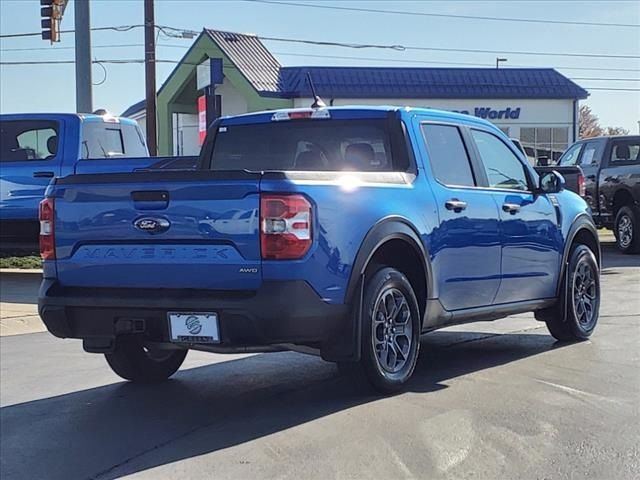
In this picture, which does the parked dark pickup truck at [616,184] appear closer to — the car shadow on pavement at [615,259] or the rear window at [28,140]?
the car shadow on pavement at [615,259]

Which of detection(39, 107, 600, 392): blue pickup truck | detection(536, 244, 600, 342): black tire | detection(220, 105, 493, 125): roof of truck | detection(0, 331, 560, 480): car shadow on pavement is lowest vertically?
detection(0, 331, 560, 480): car shadow on pavement

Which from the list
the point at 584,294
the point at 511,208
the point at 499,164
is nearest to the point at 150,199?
the point at 511,208

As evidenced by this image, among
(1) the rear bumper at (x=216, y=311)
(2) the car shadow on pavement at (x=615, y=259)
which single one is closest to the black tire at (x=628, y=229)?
(2) the car shadow on pavement at (x=615, y=259)

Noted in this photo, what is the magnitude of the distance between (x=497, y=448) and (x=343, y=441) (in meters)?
0.83

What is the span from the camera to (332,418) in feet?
18.4

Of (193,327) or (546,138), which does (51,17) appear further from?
(546,138)

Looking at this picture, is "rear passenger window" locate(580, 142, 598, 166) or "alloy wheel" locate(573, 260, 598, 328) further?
"rear passenger window" locate(580, 142, 598, 166)

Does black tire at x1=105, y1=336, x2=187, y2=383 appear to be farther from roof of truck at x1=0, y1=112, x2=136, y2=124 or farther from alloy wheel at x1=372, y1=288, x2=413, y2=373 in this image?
roof of truck at x1=0, y1=112, x2=136, y2=124

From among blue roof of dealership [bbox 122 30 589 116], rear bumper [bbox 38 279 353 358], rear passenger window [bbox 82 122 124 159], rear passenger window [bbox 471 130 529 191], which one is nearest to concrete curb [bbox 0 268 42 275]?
rear passenger window [bbox 82 122 124 159]

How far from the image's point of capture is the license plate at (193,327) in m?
5.30

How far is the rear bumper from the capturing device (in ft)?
17.0

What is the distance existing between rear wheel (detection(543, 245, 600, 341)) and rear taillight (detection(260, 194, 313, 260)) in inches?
140

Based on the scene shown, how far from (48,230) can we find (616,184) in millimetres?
12813

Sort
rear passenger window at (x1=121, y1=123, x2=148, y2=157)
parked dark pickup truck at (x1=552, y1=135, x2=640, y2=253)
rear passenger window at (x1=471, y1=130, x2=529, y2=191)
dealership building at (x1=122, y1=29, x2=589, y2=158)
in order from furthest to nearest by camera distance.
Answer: dealership building at (x1=122, y1=29, x2=589, y2=158) → parked dark pickup truck at (x1=552, y1=135, x2=640, y2=253) → rear passenger window at (x1=121, y1=123, x2=148, y2=157) → rear passenger window at (x1=471, y1=130, x2=529, y2=191)
